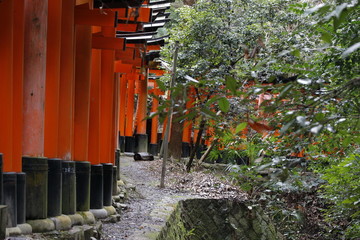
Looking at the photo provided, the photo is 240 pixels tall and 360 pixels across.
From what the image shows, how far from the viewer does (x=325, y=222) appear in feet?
40.8

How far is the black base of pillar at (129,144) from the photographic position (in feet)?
74.5

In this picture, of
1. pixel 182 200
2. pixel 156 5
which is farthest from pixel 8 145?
pixel 156 5

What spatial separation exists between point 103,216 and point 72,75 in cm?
245

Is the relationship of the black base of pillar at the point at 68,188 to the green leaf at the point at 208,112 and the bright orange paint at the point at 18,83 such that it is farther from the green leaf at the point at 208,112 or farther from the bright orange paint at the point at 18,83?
the green leaf at the point at 208,112

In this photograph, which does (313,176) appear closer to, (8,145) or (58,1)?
(58,1)

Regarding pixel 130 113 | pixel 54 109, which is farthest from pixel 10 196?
pixel 130 113

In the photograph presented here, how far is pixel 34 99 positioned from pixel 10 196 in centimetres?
111

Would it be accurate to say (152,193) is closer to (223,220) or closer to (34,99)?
(223,220)

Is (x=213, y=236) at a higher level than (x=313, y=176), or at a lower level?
lower

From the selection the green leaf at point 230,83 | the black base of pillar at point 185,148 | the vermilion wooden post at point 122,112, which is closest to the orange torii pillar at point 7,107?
the green leaf at point 230,83

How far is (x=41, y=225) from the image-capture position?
22.5 feet

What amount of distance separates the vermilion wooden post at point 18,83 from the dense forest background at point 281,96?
1.62m

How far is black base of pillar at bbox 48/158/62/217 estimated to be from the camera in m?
7.41

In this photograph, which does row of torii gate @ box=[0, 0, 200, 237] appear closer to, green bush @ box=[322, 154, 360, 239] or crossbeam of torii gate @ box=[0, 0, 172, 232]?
crossbeam of torii gate @ box=[0, 0, 172, 232]
